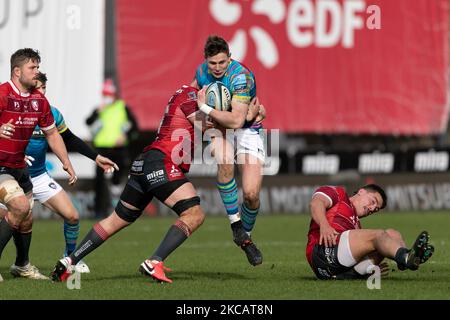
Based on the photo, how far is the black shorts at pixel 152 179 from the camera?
408 inches

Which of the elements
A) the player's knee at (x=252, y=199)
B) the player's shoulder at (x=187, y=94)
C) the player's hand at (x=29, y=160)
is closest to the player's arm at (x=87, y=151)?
the player's hand at (x=29, y=160)

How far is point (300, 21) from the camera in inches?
943

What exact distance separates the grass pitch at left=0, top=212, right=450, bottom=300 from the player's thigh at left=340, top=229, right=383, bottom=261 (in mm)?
312

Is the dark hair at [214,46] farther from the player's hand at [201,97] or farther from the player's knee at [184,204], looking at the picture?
the player's knee at [184,204]

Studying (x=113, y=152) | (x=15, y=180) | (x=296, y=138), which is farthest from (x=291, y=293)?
(x=296, y=138)

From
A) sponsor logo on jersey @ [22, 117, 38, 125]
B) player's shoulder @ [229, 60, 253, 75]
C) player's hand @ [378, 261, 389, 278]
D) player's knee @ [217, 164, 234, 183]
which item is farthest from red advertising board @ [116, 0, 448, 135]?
player's hand @ [378, 261, 389, 278]

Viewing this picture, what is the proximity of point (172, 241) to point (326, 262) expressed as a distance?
148cm

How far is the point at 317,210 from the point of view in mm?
10094

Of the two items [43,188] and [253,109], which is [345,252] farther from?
[43,188]

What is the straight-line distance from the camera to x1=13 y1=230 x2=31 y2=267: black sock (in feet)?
37.4

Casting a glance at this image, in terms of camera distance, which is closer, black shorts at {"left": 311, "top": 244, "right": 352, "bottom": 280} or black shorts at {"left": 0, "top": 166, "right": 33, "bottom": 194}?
black shorts at {"left": 311, "top": 244, "right": 352, "bottom": 280}

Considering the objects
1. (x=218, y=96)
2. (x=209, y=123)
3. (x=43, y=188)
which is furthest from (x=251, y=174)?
(x=43, y=188)

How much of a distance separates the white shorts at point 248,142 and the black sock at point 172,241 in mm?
2419

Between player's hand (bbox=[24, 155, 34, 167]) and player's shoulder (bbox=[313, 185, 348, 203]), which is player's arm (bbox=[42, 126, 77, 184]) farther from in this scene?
player's shoulder (bbox=[313, 185, 348, 203])
